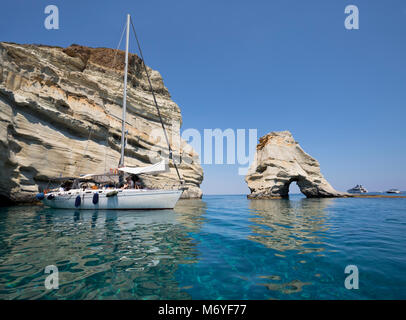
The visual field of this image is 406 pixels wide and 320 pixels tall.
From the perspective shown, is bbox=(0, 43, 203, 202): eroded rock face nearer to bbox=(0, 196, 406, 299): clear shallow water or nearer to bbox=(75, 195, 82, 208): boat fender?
bbox=(75, 195, 82, 208): boat fender

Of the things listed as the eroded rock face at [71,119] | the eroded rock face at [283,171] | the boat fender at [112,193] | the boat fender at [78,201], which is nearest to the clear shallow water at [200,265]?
the boat fender at [112,193]

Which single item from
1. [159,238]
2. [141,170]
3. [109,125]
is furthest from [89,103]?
[159,238]

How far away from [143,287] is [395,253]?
6.52 meters

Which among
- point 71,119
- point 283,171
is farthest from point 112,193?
point 283,171

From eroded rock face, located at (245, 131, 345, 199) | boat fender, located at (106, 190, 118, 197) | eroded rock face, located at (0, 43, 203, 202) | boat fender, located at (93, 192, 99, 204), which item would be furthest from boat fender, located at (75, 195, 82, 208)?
eroded rock face, located at (245, 131, 345, 199)

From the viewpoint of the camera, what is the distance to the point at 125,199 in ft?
46.3

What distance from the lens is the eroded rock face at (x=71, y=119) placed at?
61.1ft

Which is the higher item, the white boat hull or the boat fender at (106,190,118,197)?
the boat fender at (106,190,118,197)

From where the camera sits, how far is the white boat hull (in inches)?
556

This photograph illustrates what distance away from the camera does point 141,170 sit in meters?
16.4

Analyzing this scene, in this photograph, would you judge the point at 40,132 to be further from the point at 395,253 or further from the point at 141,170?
the point at 395,253

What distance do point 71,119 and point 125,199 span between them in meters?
15.2

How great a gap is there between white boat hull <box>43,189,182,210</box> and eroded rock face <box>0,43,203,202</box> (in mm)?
1359

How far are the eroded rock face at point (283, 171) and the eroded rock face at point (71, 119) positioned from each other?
1304 cm
